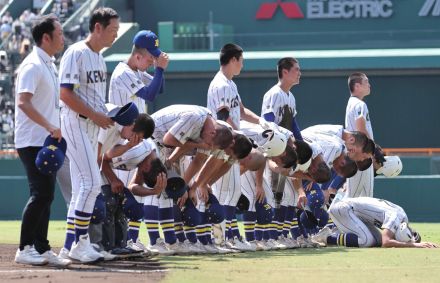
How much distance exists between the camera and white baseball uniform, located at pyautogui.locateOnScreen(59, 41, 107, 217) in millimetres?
9516

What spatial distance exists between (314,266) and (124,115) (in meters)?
1.97

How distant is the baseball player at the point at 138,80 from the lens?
10805 millimetres

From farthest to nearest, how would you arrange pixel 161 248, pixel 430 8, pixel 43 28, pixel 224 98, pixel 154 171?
pixel 430 8, pixel 224 98, pixel 161 248, pixel 154 171, pixel 43 28

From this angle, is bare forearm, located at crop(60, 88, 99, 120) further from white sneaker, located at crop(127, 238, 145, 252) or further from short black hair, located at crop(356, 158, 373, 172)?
short black hair, located at crop(356, 158, 373, 172)

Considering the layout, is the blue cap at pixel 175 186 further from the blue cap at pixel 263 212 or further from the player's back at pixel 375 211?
the player's back at pixel 375 211

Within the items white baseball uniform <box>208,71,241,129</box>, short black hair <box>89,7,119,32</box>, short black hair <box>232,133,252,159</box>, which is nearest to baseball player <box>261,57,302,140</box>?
white baseball uniform <box>208,71,241,129</box>

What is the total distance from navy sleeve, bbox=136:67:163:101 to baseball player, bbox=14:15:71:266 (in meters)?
1.33

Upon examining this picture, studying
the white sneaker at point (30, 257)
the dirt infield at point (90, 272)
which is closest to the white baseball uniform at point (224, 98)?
the dirt infield at point (90, 272)

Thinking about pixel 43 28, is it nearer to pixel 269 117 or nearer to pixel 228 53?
pixel 228 53

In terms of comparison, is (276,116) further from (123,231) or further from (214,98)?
(123,231)

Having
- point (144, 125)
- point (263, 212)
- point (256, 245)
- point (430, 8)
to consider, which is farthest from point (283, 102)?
point (430, 8)

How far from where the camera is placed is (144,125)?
10.0 metres

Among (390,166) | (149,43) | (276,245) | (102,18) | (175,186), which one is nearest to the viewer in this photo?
(102,18)

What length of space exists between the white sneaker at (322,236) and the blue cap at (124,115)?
13.1 feet
